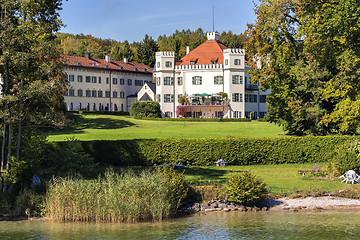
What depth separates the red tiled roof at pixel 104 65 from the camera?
8756cm

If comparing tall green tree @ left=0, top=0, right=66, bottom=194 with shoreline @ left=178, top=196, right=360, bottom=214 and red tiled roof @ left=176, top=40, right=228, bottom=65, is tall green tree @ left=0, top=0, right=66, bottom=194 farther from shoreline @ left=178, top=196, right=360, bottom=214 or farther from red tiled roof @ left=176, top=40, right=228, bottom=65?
red tiled roof @ left=176, top=40, right=228, bottom=65

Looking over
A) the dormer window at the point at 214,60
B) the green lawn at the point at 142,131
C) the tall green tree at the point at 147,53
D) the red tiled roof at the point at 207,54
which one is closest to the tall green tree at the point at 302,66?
the green lawn at the point at 142,131

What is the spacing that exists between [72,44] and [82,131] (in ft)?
250

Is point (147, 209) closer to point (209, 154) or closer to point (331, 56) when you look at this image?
point (209, 154)

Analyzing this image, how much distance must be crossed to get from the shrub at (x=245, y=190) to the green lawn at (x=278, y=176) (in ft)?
5.74

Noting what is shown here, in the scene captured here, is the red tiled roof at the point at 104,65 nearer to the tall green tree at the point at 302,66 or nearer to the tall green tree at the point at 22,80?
the tall green tree at the point at 302,66

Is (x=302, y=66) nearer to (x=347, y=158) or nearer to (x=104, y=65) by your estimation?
(x=347, y=158)

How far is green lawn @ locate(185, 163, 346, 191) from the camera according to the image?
24.3 m

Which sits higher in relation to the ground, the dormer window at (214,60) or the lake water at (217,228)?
the dormer window at (214,60)

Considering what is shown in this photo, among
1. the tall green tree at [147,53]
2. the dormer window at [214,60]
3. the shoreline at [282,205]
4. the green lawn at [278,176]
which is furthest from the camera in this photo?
the tall green tree at [147,53]

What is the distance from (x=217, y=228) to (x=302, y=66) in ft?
75.5

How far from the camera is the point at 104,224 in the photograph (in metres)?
18.7

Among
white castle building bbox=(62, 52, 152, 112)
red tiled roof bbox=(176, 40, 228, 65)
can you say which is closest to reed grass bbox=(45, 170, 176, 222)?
red tiled roof bbox=(176, 40, 228, 65)

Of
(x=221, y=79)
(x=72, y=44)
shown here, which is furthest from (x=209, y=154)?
(x=72, y=44)
